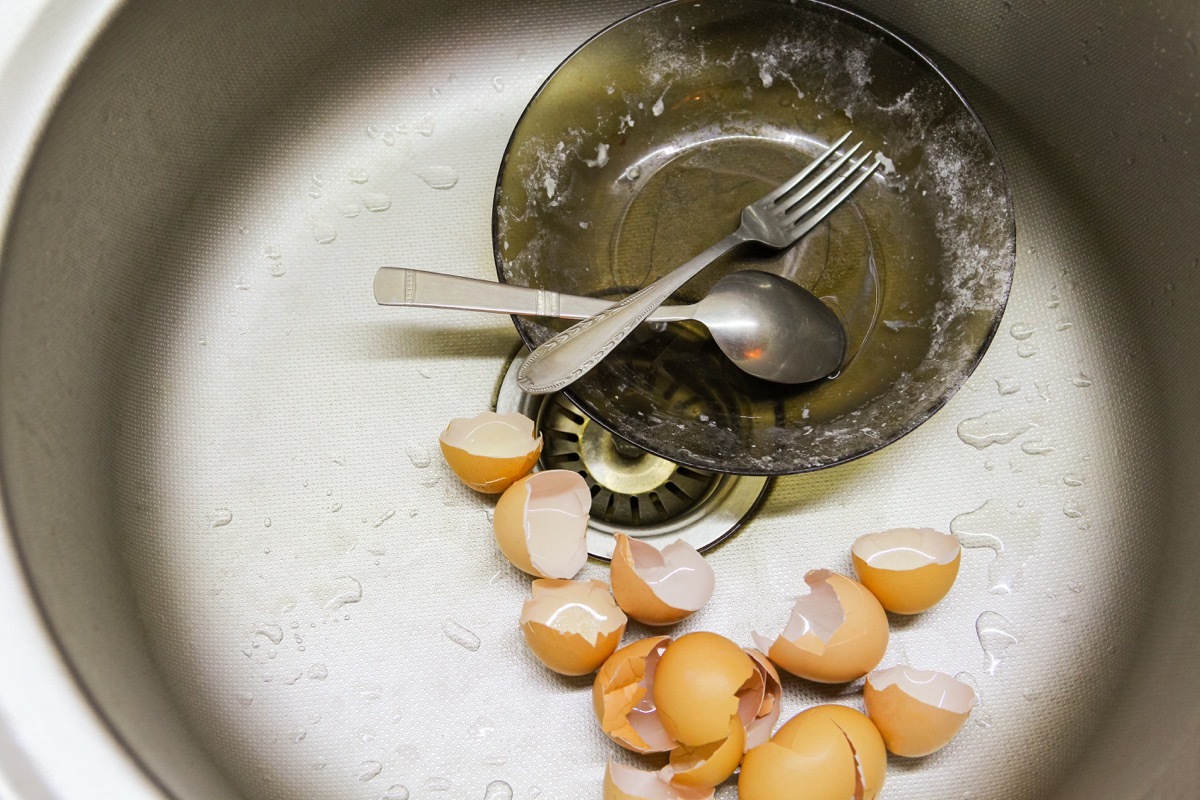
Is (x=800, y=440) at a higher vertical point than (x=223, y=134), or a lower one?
lower

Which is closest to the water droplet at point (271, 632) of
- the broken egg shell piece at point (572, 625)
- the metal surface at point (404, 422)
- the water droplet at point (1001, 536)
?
the metal surface at point (404, 422)

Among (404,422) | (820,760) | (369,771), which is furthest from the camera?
(404,422)

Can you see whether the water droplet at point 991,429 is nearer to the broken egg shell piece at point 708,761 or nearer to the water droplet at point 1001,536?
the water droplet at point 1001,536

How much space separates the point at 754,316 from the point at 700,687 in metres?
0.32

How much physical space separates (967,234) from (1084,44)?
22 cm

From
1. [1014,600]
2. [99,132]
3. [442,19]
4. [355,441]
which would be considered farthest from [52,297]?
[1014,600]

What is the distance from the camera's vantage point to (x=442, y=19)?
82 centimetres

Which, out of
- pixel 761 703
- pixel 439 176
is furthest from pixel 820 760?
pixel 439 176

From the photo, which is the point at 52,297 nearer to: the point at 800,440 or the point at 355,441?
the point at 355,441

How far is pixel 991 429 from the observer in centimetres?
76

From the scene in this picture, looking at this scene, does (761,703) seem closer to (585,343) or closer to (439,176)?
(585,343)

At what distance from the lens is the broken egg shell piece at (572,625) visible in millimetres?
617

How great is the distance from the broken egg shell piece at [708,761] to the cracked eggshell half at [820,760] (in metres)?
0.01

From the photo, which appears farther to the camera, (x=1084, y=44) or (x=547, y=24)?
(x=547, y=24)
